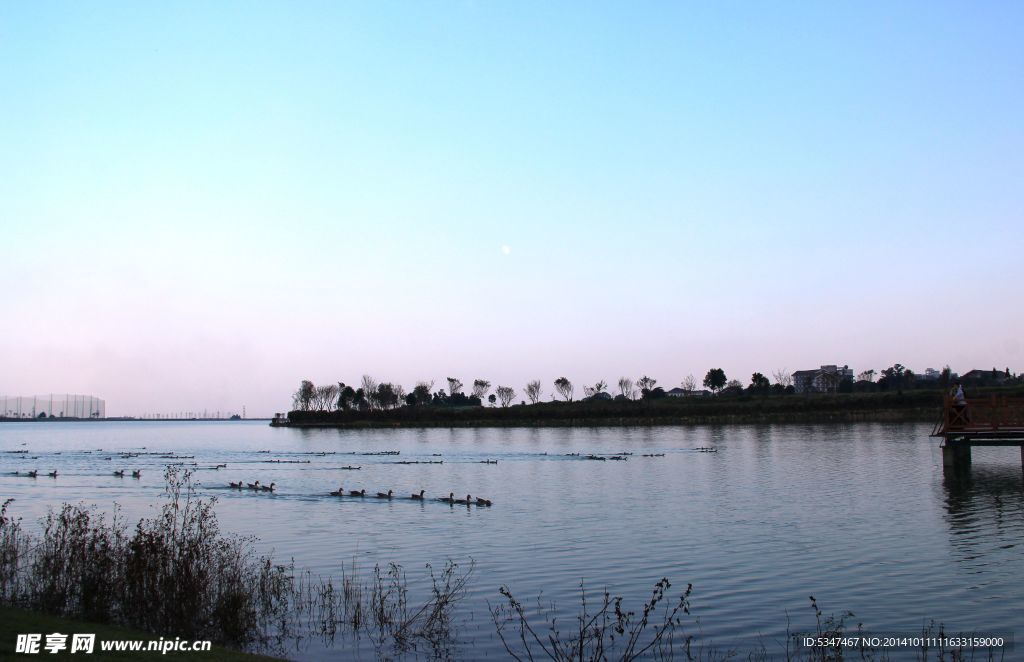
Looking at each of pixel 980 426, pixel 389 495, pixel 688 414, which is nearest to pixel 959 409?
pixel 980 426

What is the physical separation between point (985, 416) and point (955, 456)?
3.47 m

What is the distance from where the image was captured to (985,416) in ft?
153

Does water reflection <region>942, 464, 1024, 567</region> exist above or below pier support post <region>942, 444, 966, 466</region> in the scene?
below

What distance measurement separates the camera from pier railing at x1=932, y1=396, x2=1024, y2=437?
4531 centimetres

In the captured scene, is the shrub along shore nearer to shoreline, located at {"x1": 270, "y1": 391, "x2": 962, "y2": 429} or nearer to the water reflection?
shoreline, located at {"x1": 270, "y1": 391, "x2": 962, "y2": 429}

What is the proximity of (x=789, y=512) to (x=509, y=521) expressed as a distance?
11.4 meters

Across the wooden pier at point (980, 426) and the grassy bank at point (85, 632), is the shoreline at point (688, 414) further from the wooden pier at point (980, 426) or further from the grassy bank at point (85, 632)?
the grassy bank at point (85, 632)

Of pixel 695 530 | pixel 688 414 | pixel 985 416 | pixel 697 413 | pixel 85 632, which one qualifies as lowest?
pixel 695 530

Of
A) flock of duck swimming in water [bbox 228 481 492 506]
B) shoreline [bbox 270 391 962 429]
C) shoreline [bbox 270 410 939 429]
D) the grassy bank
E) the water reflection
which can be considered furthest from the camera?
shoreline [bbox 270 391 962 429]

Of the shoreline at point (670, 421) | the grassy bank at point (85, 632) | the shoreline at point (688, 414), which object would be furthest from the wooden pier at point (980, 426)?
the shoreline at point (688, 414)

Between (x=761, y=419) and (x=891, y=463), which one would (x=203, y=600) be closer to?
(x=891, y=463)

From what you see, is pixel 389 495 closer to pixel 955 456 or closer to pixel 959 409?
pixel 955 456

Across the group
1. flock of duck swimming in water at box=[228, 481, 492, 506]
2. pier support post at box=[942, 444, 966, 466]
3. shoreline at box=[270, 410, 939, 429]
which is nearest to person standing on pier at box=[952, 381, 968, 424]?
pier support post at box=[942, 444, 966, 466]

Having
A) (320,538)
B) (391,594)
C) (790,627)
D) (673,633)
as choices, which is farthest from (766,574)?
(320,538)
